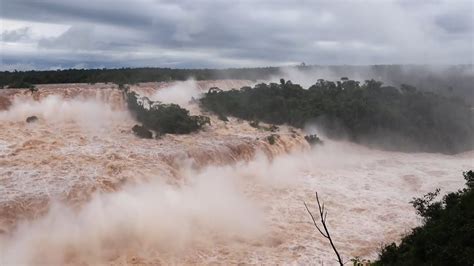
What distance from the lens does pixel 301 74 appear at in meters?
53.3

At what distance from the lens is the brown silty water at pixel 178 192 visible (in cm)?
1210

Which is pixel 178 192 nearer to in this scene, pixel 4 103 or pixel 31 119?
pixel 31 119

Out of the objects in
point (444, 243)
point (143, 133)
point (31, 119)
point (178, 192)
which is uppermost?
point (31, 119)

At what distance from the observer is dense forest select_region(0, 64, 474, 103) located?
109 ft

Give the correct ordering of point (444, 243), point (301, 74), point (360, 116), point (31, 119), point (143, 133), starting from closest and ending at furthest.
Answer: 1. point (444, 243)
2. point (143, 133)
3. point (31, 119)
4. point (360, 116)
5. point (301, 74)

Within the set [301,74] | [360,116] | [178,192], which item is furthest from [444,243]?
Answer: [301,74]

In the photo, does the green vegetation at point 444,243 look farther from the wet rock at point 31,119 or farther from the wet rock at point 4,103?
the wet rock at point 4,103

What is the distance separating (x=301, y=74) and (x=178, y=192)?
3997 cm

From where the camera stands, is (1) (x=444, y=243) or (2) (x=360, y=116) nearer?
(1) (x=444, y=243)

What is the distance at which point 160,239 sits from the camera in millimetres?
12688

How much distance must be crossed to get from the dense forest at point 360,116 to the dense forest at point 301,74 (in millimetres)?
8719

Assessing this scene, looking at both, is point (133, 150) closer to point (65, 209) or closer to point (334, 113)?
point (65, 209)

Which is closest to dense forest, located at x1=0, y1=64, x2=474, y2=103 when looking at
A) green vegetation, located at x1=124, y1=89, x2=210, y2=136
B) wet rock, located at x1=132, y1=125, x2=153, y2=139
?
green vegetation, located at x1=124, y1=89, x2=210, y2=136

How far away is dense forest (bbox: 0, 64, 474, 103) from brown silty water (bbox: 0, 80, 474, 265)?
29.4ft
